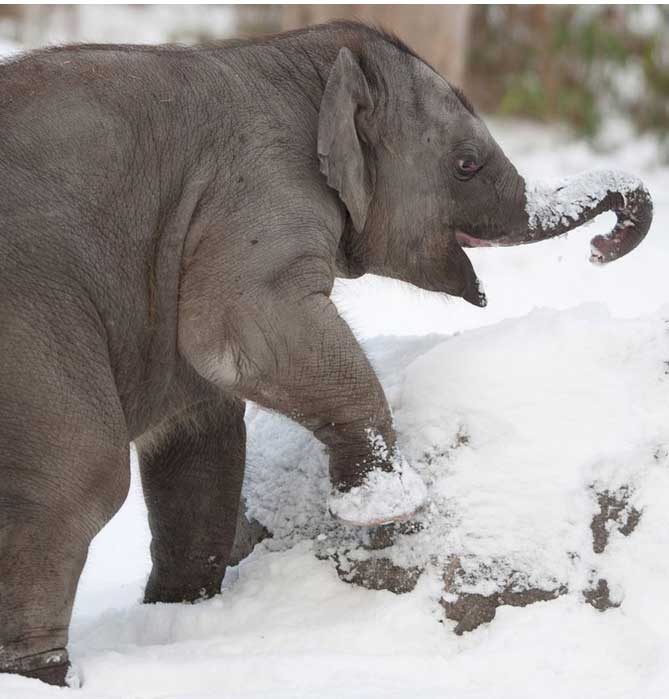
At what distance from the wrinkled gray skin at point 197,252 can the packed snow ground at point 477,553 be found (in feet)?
0.73

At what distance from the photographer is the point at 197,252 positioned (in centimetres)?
379

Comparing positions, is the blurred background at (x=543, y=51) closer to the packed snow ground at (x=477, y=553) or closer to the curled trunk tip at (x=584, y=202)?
the curled trunk tip at (x=584, y=202)

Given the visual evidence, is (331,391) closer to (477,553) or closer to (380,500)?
(380,500)

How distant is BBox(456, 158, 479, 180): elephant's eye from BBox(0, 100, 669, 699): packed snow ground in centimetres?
49

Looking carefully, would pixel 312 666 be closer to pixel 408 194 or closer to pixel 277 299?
pixel 277 299

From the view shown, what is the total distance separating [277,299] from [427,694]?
1063 millimetres

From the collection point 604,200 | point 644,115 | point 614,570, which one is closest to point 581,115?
point 644,115

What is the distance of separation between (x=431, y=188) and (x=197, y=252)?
0.80m

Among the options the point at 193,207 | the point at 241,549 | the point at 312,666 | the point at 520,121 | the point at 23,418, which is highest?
the point at 193,207

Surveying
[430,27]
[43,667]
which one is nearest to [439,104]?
[43,667]

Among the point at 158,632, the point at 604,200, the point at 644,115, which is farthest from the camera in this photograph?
the point at 644,115

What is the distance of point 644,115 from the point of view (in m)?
12.3

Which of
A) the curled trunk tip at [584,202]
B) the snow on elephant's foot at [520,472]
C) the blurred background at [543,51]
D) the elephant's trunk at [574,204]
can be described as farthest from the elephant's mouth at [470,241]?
the blurred background at [543,51]

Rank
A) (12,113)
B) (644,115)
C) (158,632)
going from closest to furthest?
(12,113)
(158,632)
(644,115)
